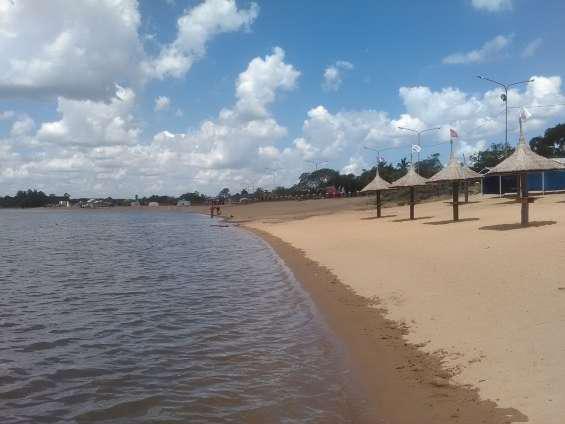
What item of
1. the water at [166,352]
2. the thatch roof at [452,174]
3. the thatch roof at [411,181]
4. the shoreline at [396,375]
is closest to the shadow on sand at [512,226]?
the thatch roof at [452,174]

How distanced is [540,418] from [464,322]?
145 inches

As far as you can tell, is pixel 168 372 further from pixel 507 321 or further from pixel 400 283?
pixel 400 283

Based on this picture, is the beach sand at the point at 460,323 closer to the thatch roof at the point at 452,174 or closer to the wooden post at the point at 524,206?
the wooden post at the point at 524,206

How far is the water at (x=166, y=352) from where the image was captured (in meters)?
6.77

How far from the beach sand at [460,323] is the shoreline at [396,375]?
0.02m

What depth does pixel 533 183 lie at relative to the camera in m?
43.6

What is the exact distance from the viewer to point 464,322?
8.84 m

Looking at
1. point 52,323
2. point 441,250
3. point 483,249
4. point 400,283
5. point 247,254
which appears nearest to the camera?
point 52,323

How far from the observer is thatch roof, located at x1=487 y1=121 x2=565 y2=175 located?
787 inches

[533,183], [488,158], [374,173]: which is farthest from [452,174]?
[374,173]

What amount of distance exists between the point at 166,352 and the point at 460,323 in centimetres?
494

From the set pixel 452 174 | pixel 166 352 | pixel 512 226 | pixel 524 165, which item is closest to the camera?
pixel 166 352

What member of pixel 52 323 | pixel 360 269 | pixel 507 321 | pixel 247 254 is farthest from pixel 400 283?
pixel 247 254

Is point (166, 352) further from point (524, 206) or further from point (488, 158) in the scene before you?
point (488, 158)
